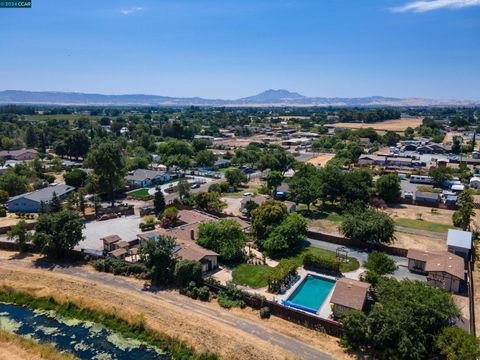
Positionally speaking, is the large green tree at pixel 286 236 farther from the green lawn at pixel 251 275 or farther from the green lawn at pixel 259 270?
the green lawn at pixel 251 275

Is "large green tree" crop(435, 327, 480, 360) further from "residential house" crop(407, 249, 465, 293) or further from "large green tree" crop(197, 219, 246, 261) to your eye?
"large green tree" crop(197, 219, 246, 261)

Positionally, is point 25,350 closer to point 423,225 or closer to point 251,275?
point 251,275

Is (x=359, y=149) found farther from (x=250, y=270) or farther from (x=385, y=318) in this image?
(x=385, y=318)

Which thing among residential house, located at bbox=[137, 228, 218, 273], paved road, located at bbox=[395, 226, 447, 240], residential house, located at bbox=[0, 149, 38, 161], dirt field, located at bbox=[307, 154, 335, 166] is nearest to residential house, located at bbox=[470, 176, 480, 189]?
paved road, located at bbox=[395, 226, 447, 240]

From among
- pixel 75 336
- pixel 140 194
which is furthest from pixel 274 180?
pixel 75 336

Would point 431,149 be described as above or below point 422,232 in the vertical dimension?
above

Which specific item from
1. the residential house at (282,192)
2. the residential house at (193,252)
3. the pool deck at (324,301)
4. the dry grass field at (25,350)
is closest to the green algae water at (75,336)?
the dry grass field at (25,350)
